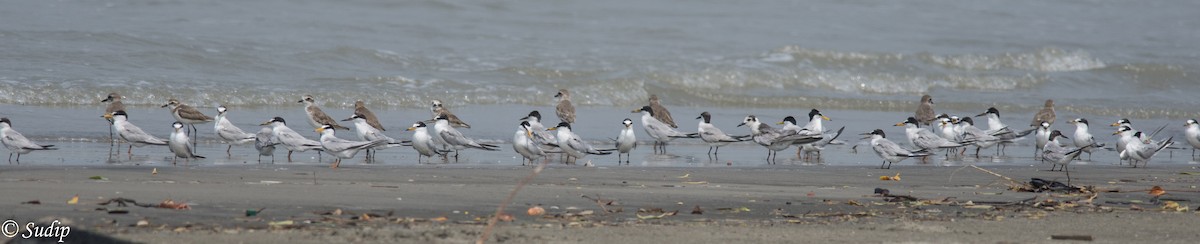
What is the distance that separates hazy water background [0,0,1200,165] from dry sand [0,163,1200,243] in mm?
2647

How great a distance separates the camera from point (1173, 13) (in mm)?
39500

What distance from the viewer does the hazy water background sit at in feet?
56.4

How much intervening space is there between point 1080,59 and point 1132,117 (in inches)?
351

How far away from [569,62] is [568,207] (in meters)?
16.1

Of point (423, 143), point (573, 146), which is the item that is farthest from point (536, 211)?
point (573, 146)

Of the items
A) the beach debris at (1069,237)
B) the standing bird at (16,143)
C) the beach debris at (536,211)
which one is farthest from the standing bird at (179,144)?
the beach debris at (1069,237)

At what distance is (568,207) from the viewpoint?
736cm

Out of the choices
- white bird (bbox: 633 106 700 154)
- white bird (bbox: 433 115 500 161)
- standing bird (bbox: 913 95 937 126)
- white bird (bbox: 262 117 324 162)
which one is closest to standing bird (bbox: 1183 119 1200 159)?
standing bird (bbox: 913 95 937 126)

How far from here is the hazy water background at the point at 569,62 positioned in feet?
56.4

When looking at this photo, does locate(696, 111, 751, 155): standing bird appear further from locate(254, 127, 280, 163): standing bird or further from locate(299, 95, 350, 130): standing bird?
locate(254, 127, 280, 163): standing bird

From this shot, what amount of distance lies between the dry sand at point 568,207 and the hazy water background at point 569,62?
2.65m

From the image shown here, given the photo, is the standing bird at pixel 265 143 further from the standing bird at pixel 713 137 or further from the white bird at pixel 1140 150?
the white bird at pixel 1140 150

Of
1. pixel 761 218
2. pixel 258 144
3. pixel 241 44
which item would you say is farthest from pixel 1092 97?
pixel 761 218

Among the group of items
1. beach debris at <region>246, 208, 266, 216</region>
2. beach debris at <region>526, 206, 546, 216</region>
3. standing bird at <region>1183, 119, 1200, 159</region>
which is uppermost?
standing bird at <region>1183, 119, 1200, 159</region>
